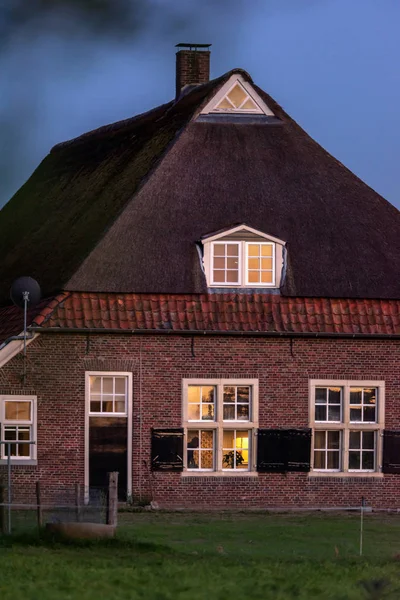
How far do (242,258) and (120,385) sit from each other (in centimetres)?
398

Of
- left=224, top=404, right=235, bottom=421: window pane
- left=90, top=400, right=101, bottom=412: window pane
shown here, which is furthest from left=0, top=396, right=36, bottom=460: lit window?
left=224, top=404, right=235, bottom=421: window pane

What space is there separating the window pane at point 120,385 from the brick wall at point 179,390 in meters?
0.26

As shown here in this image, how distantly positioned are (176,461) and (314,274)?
5227mm

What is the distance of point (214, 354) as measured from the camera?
31438 mm

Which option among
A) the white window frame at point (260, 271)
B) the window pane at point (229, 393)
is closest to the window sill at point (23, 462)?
the window pane at point (229, 393)

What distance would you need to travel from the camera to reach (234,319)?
31.5 meters

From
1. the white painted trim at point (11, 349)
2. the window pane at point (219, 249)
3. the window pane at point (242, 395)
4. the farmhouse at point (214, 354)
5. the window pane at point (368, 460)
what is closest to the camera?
the white painted trim at point (11, 349)

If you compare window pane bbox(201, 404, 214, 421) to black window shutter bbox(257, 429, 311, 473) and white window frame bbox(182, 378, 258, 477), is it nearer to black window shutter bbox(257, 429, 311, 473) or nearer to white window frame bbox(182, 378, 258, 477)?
white window frame bbox(182, 378, 258, 477)

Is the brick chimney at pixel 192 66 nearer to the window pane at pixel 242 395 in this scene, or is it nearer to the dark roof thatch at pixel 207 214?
the dark roof thatch at pixel 207 214

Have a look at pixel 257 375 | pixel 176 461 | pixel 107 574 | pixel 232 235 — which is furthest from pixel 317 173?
pixel 107 574

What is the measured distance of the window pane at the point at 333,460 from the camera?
105ft

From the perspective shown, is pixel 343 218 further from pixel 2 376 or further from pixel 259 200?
pixel 2 376

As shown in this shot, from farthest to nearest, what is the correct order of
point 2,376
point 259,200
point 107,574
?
point 259,200 < point 2,376 < point 107,574

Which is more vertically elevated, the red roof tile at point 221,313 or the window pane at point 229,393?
the red roof tile at point 221,313
